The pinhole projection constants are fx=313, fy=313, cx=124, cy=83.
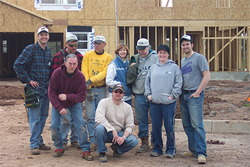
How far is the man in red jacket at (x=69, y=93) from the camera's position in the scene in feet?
16.9

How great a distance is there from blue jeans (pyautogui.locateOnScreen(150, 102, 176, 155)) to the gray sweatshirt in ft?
1.66

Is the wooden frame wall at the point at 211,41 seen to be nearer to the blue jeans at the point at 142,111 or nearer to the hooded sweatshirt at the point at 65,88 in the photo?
the blue jeans at the point at 142,111

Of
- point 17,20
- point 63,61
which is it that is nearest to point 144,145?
point 63,61

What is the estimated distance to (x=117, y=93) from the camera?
17.1 ft

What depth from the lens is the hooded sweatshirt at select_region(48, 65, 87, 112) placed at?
517 centimetres

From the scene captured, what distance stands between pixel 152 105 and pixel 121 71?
922 millimetres

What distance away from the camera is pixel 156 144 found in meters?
5.47

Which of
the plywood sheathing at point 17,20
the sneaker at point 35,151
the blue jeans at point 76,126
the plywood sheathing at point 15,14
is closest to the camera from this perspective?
the blue jeans at point 76,126

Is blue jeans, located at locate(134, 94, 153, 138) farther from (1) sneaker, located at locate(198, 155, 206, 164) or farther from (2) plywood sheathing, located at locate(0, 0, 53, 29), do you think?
(2) plywood sheathing, located at locate(0, 0, 53, 29)

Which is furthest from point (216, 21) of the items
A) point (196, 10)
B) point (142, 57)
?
point (142, 57)

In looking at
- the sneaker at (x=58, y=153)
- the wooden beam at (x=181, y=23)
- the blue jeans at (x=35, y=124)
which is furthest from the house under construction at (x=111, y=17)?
the sneaker at (x=58, y=153)

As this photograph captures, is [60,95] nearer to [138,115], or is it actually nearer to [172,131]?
[138,115]

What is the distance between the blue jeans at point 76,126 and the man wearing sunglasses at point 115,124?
25 centimetres

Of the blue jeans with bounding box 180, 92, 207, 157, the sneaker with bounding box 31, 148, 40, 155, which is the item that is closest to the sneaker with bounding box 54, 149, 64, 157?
the sneaker with bounding box 31, 148, 40, 155
